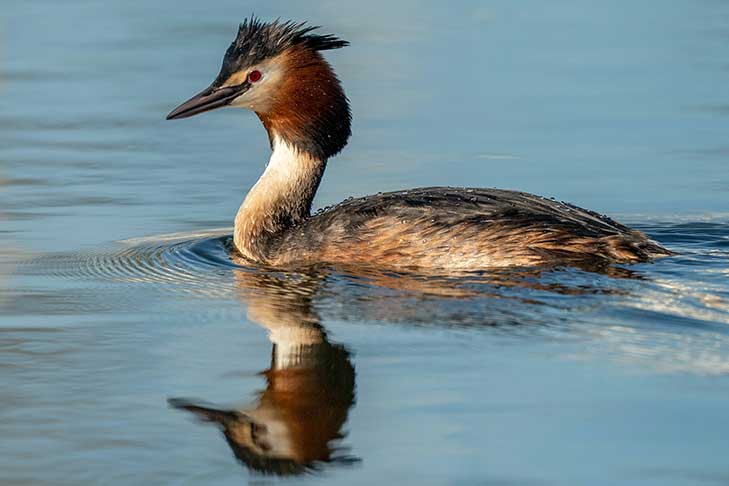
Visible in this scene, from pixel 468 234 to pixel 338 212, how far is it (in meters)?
0.88

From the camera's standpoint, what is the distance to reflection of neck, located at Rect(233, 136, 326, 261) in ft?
31.9

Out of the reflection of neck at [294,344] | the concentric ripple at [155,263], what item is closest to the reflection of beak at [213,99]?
the concentric ripple at [155,263]

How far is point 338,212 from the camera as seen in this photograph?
9289 millimetres

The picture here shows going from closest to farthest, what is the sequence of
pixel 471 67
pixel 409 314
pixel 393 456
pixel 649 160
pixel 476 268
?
pixel 393 456 < pixel 409 314 < pixel 476 268 < pixel 649 160 < pixel 471 67

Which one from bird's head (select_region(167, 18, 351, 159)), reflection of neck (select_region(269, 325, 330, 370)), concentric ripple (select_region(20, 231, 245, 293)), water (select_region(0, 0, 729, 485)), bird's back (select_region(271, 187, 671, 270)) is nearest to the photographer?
water (select_region(0, 0, 729, 485))

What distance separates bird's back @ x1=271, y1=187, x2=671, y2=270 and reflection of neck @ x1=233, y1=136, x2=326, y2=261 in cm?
54

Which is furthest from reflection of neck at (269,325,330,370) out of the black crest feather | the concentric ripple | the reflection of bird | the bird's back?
the black crest feather

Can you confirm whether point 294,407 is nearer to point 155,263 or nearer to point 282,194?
point 155,263

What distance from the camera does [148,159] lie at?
11.9 m

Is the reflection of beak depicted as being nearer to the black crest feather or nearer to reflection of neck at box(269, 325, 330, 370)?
the black crest feather

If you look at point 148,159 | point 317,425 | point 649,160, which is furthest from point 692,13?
point 317,425

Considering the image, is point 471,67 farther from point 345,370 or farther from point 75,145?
point 345,370

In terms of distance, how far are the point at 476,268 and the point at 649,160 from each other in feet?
10.6

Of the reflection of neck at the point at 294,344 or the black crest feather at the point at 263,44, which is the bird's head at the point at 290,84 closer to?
the black crest feather at the point at 263,44
